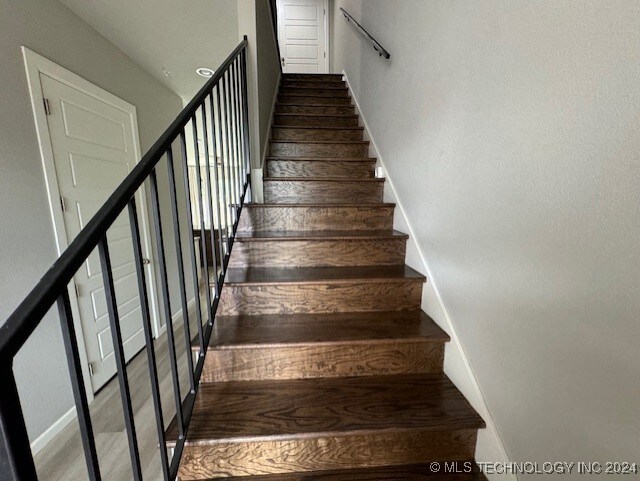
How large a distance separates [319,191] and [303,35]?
14.2 feet

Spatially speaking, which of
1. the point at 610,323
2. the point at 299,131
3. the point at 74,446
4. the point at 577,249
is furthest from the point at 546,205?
the point at 74,446


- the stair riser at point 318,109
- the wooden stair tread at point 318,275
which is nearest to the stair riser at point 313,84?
the stair riser at point 318,109

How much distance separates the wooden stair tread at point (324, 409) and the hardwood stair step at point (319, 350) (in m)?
0.04

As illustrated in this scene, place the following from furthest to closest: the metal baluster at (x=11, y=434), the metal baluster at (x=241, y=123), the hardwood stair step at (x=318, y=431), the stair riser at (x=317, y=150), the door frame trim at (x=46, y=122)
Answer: the stair riser at (x=317, y=150) → the metal baluster at (x=241, y=123) → the door frame trim at (x=46, y=122) → the hardwood stair step at (x=318, y=431) → the metal baluster at (x=11, y=434)

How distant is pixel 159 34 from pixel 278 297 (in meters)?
2.06

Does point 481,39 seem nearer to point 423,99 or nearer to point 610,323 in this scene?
point 423,99

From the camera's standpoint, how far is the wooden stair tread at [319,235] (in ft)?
5.00

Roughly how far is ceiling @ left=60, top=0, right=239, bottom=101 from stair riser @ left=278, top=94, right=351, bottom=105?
0.92 meters

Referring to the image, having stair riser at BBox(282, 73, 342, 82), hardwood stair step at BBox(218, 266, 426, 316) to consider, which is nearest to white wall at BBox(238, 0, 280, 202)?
hardwood stair step at BBox(218, 266, 426, 316)

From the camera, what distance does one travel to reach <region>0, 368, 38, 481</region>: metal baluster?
0.36m

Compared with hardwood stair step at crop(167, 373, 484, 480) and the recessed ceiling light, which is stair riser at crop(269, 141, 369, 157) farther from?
hardwood stair step at crop(167, 373, 484, 480)

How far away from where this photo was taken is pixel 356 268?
5.08ft

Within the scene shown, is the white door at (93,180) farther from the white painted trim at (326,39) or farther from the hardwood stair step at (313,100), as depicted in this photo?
the white painted trim at (326,39)

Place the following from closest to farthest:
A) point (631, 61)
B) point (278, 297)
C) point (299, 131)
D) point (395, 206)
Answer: point (631, 61), point (278, 297), point (395, 206), point (299, 131)
